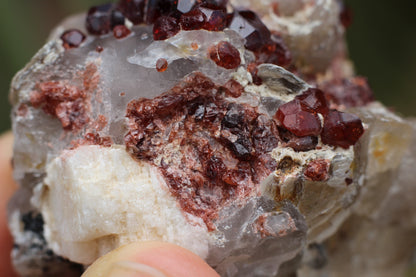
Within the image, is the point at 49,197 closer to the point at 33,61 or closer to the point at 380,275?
the point at 33,61

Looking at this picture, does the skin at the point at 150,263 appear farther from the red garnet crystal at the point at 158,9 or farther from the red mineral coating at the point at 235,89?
the red garnet crystal at the point at 158,9

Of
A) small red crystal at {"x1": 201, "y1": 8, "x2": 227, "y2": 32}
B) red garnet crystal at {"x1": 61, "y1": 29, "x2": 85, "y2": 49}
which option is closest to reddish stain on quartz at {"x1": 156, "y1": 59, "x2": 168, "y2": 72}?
small red crystal at {"x1": 201, "y1": 8, "x2": 227, "y2": 32}

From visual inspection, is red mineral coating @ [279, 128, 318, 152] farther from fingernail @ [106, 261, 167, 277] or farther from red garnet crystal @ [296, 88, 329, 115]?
fingernail @ [106, 261, 167, 277]

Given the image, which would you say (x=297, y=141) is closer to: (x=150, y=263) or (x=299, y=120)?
(x=299, y=120)

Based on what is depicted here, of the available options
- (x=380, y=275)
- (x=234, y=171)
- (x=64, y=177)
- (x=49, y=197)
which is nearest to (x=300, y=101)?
(x=234, y=171)

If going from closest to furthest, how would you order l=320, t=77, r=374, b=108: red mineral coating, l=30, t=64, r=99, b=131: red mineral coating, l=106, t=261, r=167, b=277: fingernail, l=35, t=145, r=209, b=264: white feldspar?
1. l=106, t=261, r=167, b=277: fingernail
2. l=35, t=145, r=209, b=264: white feldspar
3. l=30, t=64, r=99, b=131: red mineral coating
4. l=320, t=77, r=374, b=108: red mineral coating

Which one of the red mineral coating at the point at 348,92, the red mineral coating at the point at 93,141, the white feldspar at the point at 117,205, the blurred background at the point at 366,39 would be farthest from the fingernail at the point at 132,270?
the blurred background at the point at 366,39
